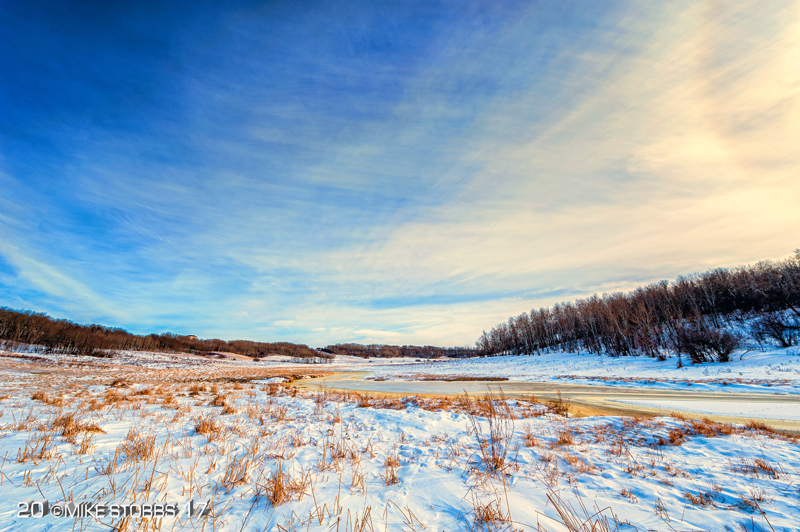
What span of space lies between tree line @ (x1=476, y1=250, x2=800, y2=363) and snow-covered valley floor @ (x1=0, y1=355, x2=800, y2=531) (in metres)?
38.5

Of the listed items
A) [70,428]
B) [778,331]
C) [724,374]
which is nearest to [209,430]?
[70,428]

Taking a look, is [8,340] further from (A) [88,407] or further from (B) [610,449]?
(B) [610,449]

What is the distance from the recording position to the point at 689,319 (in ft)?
143

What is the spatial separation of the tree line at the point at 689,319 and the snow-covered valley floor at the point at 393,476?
38464 mm

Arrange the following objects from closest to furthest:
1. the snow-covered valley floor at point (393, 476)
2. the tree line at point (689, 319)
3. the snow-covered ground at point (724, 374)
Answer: the snow-covered valley floor at point (393, 476)
the snow-covered ground at point (724, 374)
the tree line at point (689, 319)

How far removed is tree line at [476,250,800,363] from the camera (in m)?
34.8

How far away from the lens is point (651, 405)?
13.8m

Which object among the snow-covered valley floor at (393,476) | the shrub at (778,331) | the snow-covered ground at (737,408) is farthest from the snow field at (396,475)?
the shrub at (778,331)

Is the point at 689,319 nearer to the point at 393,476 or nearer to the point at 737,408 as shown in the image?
the point at 737,408

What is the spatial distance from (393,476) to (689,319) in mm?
59073

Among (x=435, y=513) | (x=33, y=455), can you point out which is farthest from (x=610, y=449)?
(x=33, y=455)

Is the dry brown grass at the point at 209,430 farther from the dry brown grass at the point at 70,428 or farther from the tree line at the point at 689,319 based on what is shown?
the tree line at the point at 689,319

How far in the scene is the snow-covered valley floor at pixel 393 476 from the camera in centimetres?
305

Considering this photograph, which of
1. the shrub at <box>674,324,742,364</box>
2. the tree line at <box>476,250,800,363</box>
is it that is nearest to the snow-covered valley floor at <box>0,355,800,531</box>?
the shrub at <box>674,324,742,364</box>
